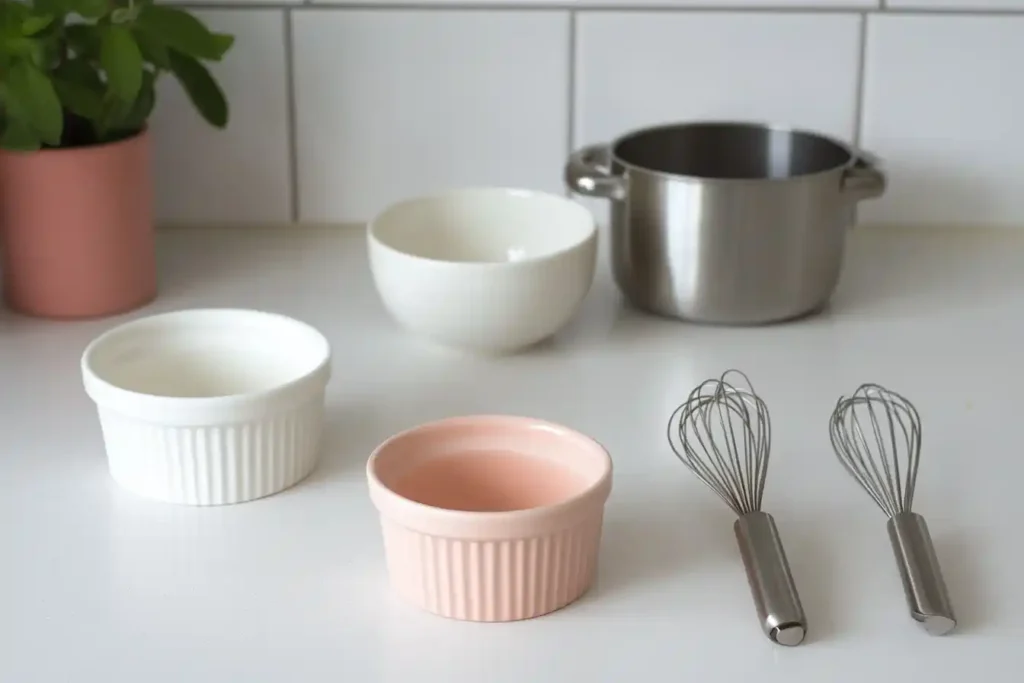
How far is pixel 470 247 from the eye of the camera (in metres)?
0.95

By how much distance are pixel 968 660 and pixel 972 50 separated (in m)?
0.60

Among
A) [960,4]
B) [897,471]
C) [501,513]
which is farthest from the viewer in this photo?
[960,4]

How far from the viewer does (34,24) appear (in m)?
0.78

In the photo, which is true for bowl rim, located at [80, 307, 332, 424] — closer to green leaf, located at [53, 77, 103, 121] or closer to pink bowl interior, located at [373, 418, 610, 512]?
pink bowl interior, located at [373, 418, 610, 512]

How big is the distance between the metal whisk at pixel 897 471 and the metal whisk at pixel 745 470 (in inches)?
1.8

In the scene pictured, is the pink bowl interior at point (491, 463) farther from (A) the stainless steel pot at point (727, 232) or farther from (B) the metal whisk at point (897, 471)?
(A) the stainless steel pot at point (727, 232)

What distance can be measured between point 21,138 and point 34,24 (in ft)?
0.24

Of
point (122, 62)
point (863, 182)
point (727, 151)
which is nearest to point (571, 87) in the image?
point (727, 151)

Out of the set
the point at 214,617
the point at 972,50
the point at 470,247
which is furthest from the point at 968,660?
the point at 972,50

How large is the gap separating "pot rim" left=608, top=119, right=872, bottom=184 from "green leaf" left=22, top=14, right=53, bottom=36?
356 millimetres

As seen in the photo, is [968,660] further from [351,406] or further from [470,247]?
[470,247]

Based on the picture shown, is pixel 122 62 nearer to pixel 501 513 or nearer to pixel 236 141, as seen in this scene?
pixel 236 141

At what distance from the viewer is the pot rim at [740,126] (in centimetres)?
87

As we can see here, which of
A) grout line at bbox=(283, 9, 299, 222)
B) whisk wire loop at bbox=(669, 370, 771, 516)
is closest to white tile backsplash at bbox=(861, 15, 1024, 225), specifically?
whisk wire loop at bbox=(669, 370, 771, 516)
